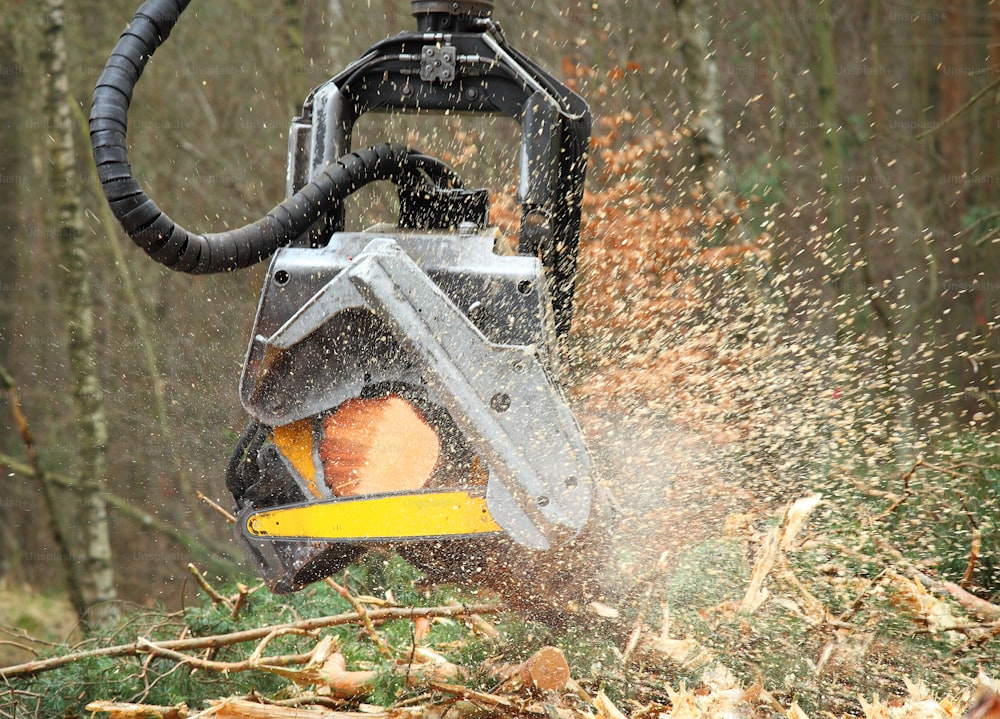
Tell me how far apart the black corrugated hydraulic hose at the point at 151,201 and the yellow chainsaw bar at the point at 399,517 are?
26.0 inches

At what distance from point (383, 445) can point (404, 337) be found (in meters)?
0.31

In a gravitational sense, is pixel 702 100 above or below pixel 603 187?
above

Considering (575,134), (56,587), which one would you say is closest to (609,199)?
(575,134)

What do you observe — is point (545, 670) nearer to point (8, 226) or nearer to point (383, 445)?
point (383, 445)

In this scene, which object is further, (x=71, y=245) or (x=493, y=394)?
(x=71, y=245)

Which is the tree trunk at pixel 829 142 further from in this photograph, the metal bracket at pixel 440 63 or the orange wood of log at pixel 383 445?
the orange wood of log at pixel 383 445

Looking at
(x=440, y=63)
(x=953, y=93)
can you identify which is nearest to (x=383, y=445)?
(x=440, y=63)

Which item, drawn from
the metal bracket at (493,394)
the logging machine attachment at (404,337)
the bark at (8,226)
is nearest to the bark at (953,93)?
the logging machine attachment at (404,337)

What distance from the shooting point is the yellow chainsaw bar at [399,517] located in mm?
2398

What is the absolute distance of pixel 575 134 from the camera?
2.82 meters

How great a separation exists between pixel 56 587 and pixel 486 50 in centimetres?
880

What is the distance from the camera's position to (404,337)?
2391 millimetres

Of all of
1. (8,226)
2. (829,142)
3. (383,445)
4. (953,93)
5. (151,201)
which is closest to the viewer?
(151,201)

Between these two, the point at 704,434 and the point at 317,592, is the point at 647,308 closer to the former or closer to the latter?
the point at 704,434
